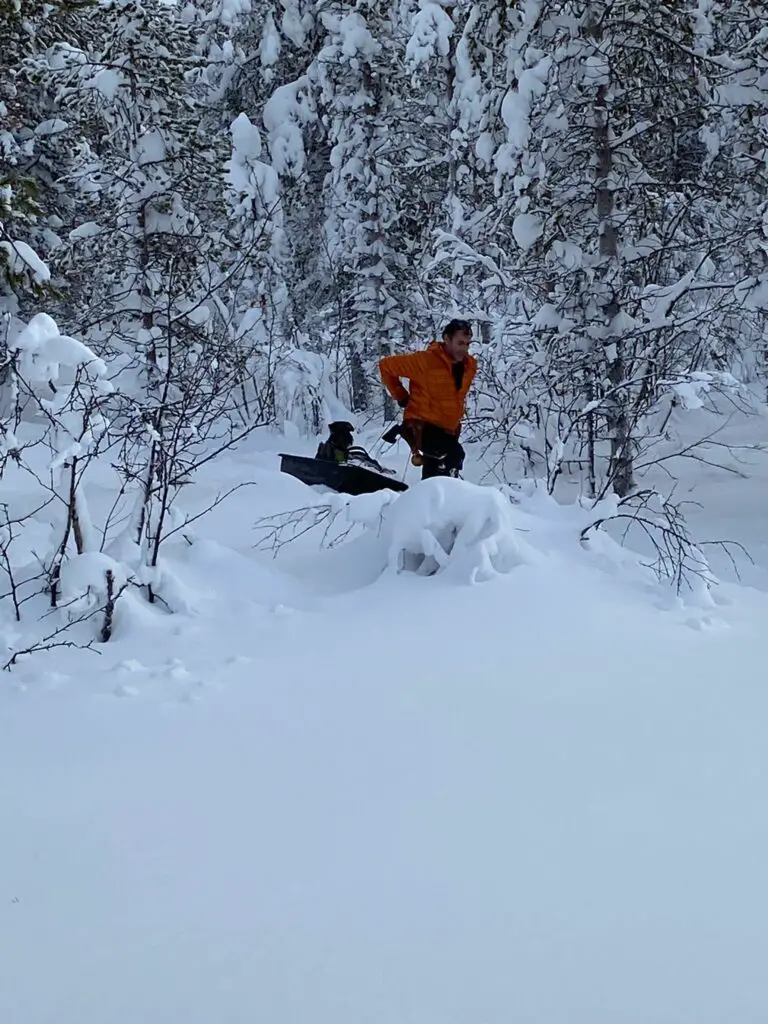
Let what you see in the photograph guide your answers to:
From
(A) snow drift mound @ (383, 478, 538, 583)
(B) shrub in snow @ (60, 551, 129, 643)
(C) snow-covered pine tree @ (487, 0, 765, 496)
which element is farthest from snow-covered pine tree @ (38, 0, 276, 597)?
(B) shrub in snow @ (60, 551, 129, 643)

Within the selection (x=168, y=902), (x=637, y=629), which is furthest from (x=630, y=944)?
(x=637, y=629)

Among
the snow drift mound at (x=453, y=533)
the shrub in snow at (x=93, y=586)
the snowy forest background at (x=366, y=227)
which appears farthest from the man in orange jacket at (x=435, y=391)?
the shrub in snow at (x=93, y=586)

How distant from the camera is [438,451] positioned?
7316 mm

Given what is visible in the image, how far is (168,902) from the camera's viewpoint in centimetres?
235

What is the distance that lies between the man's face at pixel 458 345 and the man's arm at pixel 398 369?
0.76 feet

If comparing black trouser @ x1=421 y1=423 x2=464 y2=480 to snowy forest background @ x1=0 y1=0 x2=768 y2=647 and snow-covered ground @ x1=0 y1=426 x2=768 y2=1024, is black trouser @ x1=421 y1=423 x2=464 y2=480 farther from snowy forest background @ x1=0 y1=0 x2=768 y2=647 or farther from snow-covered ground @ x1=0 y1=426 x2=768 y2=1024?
snow-covered ground @ x1=0 y1=426 x2=768 y2=1024

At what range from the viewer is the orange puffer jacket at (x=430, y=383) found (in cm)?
696

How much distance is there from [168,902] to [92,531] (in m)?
2.80

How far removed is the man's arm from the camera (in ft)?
22.8

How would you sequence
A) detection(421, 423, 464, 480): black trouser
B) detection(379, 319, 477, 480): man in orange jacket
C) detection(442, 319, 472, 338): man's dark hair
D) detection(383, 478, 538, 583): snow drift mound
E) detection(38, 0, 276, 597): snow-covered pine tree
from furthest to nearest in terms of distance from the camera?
detection(38, 0, 276, 597): snow-covered pine tree, detection(421, 423, 464, 480): black trouser, detection(379, 319, 477, 480): man in orange jacket, detection(442, 319, 472, 338): man's dark hair, detection(383, 478, 538, 583): snow drift mound

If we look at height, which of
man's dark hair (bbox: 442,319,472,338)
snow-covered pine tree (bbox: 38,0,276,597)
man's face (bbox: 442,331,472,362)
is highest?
snow-covered pine tree (bbox: 38,0,276,597)

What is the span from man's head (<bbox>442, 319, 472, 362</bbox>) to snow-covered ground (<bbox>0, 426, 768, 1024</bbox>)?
2100 mm

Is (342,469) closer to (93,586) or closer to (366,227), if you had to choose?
(93,586)

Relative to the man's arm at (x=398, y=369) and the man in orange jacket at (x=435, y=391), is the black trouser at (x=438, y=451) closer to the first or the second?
the man in orange jacket at (x=435, y=391)
